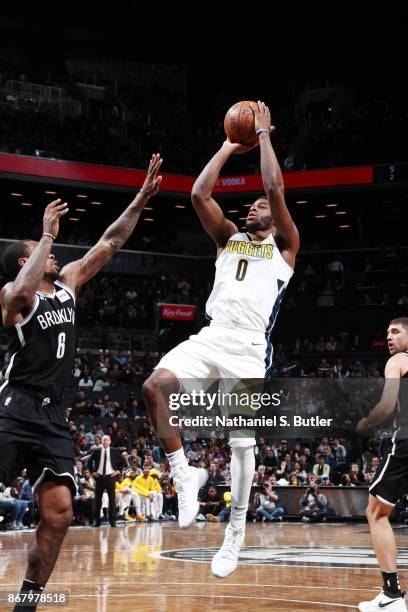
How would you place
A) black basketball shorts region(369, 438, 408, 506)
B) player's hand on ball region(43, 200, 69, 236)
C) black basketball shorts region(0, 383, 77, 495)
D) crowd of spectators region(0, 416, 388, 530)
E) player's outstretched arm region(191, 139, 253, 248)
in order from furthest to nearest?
crowd of spectators region(0, 416, 388, 530), black basketball shorts region(369, 438, 408, 506), player's outstretched arm region(191, 139, 253, 248), player's hand on ball region(43, 200, 69, 236), black basketball shorts region(0, 383, 77, 495)

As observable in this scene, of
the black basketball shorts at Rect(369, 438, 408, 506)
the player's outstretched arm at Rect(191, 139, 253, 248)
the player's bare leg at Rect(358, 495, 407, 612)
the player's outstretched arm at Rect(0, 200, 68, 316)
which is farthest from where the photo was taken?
the black basketball shorts at Rect(369, 438, 408, 506)

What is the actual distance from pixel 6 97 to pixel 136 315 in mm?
9161

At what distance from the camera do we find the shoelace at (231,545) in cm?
711

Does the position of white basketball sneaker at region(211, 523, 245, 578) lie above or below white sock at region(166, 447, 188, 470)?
below

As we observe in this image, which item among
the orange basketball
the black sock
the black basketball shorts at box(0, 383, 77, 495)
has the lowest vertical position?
the black sock

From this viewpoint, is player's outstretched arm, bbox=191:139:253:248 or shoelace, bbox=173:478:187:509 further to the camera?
player's outstretched arm, bbox=191:139:253:248

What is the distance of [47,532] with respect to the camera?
6121 mm

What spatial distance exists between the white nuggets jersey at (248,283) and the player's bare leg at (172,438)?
71 cm

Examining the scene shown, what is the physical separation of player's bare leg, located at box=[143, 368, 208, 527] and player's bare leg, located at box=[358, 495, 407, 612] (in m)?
1.78

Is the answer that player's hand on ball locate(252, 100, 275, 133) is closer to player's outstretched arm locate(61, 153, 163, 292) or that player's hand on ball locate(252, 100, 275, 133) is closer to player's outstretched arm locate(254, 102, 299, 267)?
player's outstretched arm locate(254, 102, 299, 267)

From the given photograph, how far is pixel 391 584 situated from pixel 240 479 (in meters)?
1.60

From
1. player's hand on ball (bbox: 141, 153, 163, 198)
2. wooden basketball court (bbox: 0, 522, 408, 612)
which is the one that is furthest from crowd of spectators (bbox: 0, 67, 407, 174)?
player's hand on ball (bbox: 141, 153, 163, 198)

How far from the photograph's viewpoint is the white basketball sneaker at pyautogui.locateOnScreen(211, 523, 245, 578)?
7.00 meters

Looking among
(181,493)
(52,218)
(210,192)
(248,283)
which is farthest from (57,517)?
(210,192)
